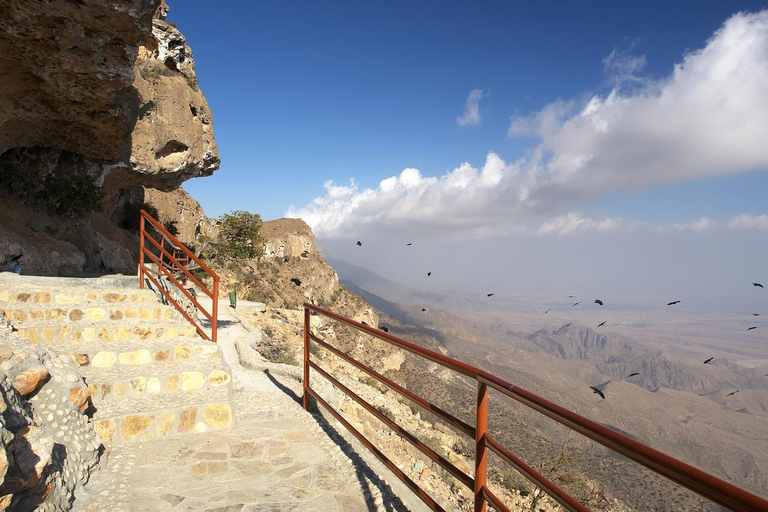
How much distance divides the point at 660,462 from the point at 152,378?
469 cm

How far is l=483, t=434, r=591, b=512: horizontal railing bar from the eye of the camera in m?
1.67

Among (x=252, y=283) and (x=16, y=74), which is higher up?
(x=16, y=74)

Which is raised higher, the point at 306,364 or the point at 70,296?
the point at 70,296

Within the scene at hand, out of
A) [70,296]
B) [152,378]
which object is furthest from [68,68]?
[152,378]

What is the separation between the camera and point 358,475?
138 inches

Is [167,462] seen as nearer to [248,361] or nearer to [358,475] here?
[358,475]

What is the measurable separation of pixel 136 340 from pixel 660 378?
8461 inches

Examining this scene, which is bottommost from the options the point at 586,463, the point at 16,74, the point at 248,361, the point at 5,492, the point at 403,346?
the point at 586,463

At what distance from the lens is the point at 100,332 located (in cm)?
506

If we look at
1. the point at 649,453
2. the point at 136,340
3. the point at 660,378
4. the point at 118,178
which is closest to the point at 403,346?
the point at 649,453

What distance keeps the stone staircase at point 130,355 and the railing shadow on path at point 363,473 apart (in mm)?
1022

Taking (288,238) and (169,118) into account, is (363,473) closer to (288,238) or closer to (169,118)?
(169,118)

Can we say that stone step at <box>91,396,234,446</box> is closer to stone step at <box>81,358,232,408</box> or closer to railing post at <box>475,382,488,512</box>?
stone step at <box>81,358,232,408</box>

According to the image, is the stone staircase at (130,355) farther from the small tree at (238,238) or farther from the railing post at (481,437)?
the small tree at (238,238)
